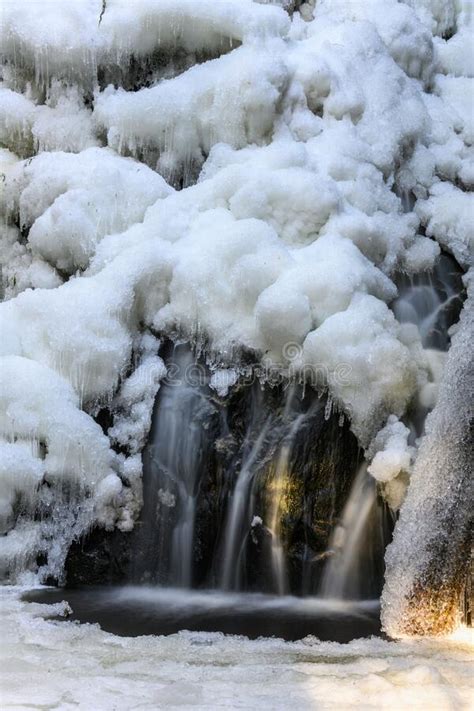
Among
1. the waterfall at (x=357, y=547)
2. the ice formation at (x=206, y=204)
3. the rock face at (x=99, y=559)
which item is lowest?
the rock face at (x=99, y=559)

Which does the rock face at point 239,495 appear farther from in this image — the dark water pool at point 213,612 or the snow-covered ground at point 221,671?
the snow-covered ground at point 221,671

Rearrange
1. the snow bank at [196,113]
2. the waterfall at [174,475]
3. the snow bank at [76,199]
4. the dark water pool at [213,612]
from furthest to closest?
1. the snow bank at [196,113]
2. the snow bank at [76,199]
3. the waterfall at [174,475]
4. the dark water pool at [213,612]

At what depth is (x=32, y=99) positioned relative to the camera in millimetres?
6926

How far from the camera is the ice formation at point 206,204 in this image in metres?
4.80

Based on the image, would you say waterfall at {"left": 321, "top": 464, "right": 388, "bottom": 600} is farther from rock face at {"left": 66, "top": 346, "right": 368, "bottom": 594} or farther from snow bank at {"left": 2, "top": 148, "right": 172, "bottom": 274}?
snow bank at {"left": 2, "top": 148, "right": 172, "bottom": 274}

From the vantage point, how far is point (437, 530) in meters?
3.77

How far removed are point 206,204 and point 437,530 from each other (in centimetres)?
314

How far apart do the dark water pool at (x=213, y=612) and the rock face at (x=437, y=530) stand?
8.2 inches

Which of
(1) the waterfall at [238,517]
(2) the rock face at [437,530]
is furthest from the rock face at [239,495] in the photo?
(2) the rock face at [437,530]

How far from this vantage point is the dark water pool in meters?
3.63

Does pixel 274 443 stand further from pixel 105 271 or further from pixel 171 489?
pixel 105 271

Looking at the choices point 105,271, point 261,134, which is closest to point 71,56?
point 261,134

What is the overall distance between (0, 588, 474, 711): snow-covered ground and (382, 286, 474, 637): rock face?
20cm

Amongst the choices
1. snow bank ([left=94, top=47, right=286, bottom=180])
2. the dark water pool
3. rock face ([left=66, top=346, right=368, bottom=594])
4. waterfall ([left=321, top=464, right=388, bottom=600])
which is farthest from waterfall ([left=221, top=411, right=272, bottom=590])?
snow bank ([left=94, top=47, right=286, bottom=180])
